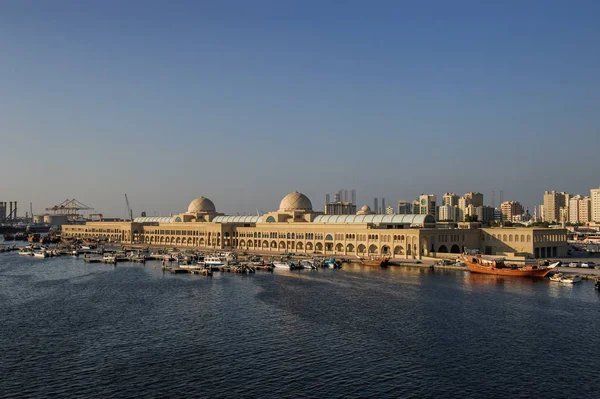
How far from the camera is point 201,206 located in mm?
138375

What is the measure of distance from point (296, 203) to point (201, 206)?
31.9 meters

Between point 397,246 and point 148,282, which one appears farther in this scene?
point 397,246

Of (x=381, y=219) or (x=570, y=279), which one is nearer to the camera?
(x=570, y=279)

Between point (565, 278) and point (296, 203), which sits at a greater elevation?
point (296, 203)

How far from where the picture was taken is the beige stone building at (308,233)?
88188 millimetres

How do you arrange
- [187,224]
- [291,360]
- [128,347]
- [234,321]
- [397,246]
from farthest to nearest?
[187,224] → [397,246] → [234,321] → [128,347] → [291,360]

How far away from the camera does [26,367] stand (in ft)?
104

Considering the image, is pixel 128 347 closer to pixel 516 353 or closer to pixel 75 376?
pixel 75 376

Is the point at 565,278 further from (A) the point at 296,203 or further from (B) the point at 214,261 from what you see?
(A) the point at 296,203

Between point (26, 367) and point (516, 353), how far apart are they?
2928 centimetres

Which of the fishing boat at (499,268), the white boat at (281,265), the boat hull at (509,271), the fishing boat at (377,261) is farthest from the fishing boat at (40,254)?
the boat hull at (509,271)

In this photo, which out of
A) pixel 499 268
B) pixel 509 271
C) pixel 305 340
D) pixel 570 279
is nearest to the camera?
pixel 305 340

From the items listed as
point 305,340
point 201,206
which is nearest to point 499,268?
point 305,340

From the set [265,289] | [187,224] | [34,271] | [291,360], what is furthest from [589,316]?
[187,224]
